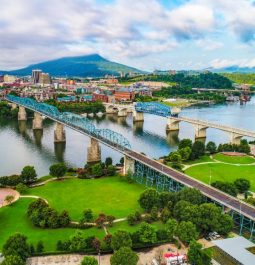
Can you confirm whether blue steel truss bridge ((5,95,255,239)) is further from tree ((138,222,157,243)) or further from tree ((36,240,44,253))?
tree ((36,240,44,253))

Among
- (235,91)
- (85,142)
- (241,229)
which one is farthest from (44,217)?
(235,91)

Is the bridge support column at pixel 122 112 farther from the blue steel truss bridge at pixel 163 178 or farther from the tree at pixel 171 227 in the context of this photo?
the tree at pixel 171 227

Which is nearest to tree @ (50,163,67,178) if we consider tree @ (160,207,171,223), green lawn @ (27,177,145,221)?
green lawn @ (27,177,145,221)

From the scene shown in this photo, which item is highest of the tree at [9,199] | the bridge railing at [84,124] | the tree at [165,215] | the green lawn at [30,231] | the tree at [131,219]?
the bridge railing at [84,124]

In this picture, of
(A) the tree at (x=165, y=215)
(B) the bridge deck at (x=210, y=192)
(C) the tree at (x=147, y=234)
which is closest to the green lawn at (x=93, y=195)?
(B) the bridge deck at (x=210, y=192)

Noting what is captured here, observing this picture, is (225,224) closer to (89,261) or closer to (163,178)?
(89,261)

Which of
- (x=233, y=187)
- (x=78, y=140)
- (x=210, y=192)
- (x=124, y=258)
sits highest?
(x=233, y=187)

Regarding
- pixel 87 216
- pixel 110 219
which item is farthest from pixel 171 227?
pixel 87 216
